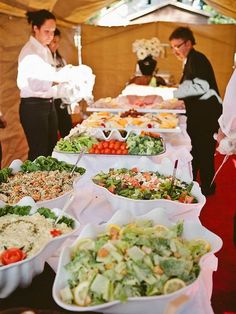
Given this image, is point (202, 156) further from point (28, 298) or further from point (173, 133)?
point (28, 298)

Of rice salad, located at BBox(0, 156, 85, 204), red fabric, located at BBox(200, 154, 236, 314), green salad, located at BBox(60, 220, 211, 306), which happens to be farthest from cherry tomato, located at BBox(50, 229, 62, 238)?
red fabric, located at BBox(200, 154, 236, 314)

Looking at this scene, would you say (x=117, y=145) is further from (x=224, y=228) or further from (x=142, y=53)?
(x=142, y=53)

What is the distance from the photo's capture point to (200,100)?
11.8 feet

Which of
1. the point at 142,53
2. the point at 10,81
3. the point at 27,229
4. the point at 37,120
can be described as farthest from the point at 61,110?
the point at 27,229

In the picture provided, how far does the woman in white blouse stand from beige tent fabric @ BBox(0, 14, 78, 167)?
Result: 64 centimetres

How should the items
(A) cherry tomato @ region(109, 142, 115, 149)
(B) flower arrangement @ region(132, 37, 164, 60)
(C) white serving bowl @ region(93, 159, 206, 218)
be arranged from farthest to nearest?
(B) flower arrangement @ region(132, 37, 164, 60)
(A) cherry tomato @ region(109, 142, 115, 149)
(C) white serving bowl @ region(93, 159, 206, 218)

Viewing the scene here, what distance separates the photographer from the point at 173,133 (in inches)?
111

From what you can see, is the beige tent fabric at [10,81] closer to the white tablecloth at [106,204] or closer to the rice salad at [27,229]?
the white tablecloth at [106,204]

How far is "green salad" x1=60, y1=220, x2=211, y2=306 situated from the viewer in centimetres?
90

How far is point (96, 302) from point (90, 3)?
4.95 meters

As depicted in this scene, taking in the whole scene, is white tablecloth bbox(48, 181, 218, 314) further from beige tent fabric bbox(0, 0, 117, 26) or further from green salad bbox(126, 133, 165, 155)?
beige tent fabric bbox(0, 0, 117, 26)

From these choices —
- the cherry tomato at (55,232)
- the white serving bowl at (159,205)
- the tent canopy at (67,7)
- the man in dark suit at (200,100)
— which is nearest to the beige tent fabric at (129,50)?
the tent canopy at (67,7)

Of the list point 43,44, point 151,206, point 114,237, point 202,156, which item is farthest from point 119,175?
point 202,156

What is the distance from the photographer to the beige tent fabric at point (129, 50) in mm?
6824
